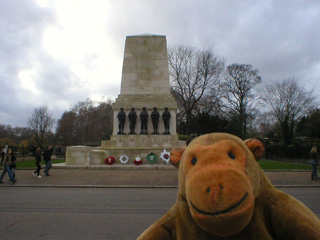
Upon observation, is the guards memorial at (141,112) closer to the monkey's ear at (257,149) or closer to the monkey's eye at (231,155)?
the monkey's ear at (257,149)

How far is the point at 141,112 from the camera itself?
20.0 meters

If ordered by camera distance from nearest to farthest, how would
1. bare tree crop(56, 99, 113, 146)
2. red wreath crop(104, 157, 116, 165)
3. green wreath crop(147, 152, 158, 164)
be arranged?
green wreath crop(147, 152, 158, 164), red wreath crop(104, 157, 116, 165), bare tree crop(56, 99, 113, 146)

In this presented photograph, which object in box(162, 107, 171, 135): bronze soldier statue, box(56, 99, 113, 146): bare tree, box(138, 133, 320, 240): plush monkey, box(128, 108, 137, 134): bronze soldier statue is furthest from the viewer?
box(56, 99, 113, 146): bare tree

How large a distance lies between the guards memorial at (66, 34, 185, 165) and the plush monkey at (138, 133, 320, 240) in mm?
16382

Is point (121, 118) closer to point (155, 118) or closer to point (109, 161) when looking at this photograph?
point (155, 118)

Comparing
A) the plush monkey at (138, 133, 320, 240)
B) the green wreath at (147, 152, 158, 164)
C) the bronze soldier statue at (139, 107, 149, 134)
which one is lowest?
the green wreath at (147, 152, 158, 164)

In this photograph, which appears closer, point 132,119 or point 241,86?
point 132,119

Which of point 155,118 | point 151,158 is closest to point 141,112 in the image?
point 155,118

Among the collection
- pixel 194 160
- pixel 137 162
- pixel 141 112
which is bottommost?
pixel 137 162

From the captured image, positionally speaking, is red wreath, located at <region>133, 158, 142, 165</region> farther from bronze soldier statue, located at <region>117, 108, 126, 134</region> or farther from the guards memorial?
bronze soldier statue, located at <region>117, 108, 126, 134</region>

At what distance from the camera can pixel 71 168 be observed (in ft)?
55.6

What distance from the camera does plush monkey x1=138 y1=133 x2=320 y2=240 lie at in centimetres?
146

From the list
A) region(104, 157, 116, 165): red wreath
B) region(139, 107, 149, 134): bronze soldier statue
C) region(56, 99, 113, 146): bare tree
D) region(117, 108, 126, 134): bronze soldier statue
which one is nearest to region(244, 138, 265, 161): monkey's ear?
region(104, 157, 116, 165): red wreath

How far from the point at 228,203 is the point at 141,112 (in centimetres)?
1869
